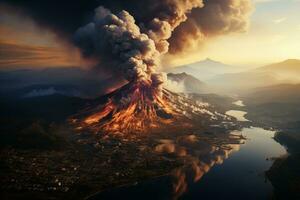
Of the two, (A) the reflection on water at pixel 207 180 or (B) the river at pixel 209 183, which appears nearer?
(B) the river at pixel 209 183

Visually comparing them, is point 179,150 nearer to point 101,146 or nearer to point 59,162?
point 101,146

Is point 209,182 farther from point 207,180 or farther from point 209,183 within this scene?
point 207,180

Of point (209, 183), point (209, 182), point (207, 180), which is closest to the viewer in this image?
point (209, 183)

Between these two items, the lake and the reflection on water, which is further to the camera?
the reflection on water

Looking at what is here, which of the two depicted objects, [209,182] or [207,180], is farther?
[207,180]

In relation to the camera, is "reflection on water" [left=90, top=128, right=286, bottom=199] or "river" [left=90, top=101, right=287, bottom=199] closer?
"river" [left=90, top=101, right=287, bottom=199]

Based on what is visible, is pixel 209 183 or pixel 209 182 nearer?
pixel 209 183

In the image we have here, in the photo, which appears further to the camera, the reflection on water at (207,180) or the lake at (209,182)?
the reflection on water at (207,180)

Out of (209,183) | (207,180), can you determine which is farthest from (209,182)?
(207,180)

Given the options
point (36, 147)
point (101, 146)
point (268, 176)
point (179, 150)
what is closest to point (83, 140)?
point (101, 146)

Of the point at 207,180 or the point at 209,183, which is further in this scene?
the point at 207,180

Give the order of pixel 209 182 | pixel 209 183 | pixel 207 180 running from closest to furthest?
pixel 209 183
pixel 209 182
pixel 207 180
